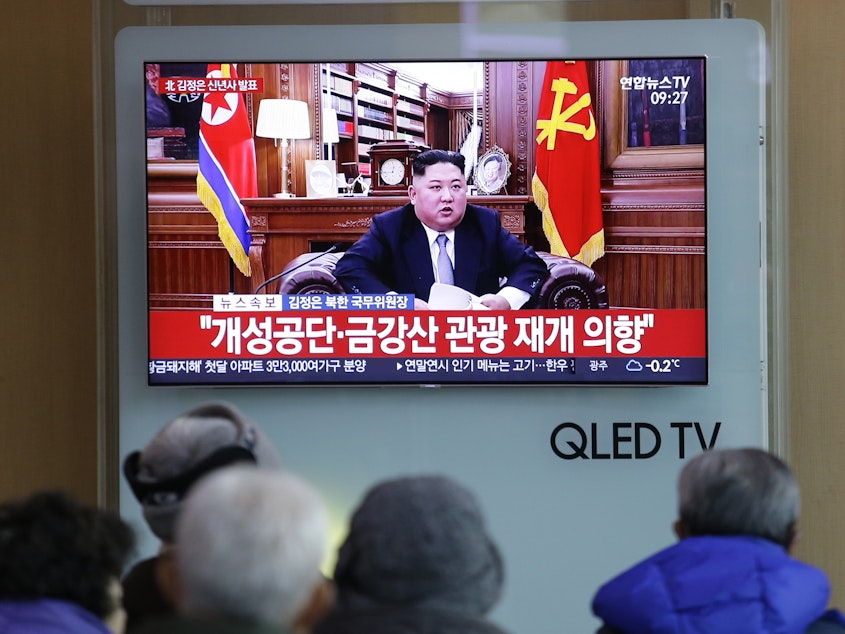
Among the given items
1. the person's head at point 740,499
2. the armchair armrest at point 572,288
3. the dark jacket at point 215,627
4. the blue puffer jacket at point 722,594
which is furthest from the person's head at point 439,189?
the dark jacket at point 215,627

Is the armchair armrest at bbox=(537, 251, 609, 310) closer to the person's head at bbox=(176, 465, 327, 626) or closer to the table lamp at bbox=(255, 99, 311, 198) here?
the table lamp at bbox=(255, 99, 311, 198)

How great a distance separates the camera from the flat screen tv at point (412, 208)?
12.0 feet

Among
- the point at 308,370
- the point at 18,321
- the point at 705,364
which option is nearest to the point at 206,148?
the point at 308,370

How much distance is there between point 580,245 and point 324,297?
91 centimetres

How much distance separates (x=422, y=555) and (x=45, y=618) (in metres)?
0.56

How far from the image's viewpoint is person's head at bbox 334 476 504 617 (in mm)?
1422

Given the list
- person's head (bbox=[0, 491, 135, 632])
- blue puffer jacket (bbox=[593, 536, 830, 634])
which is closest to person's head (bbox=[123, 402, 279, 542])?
person's head (bbox=[0, 491, 135, 632])

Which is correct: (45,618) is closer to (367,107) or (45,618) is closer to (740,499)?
(740,499)

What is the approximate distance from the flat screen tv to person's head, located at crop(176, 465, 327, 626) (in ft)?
7.39

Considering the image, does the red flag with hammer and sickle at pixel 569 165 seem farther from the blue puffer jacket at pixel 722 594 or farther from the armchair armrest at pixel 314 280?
the blue puffer jacket at pixel 722 594

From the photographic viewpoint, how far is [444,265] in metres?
3.68

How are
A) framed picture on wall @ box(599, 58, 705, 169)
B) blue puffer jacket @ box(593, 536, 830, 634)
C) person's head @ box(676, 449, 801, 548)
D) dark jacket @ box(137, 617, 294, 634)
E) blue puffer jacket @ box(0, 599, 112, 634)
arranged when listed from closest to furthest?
dark jacket @ box(137, 617, 294, 634) → blue puffer jacket @ box(0, 599, 112, 634) → blue puffer jacket @ box(593, 536, 830, 634) → person's head @ box(676, 449, 801, 548) → framed picture on wall @ box(599, 58, 705, 169)

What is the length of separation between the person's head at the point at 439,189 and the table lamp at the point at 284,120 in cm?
42

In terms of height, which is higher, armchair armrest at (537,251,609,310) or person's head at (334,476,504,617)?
A: armchair armrest at (537,251,609,310)
